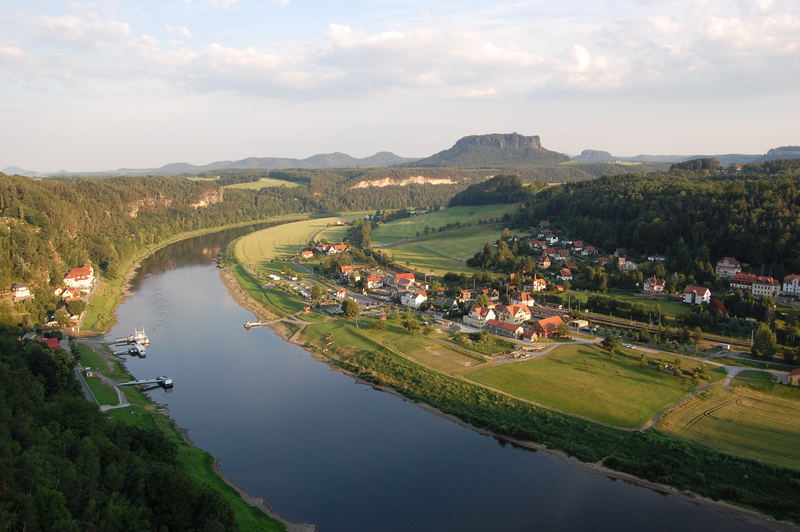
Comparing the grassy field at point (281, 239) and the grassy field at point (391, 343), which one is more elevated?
the grassy field at point (281, 239)

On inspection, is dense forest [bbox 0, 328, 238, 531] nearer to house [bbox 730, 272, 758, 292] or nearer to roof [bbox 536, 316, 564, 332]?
roof [bbox 536, 316, 564, 332]

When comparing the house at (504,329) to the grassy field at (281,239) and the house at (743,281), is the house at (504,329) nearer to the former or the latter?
the house at (743,281)

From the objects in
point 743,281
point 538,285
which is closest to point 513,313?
point 538,285

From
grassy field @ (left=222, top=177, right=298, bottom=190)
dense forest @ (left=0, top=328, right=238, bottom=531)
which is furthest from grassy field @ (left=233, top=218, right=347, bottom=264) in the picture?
dense forest @ (left=0, top=328, right=238, bottom=531)

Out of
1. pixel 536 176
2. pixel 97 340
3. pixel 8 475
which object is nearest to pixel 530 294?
pixel 97 340

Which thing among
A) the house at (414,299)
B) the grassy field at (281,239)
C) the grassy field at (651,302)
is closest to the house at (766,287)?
the grassy field at (651,302)

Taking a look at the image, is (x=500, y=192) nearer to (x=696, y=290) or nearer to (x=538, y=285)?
(x=538, y=285)
